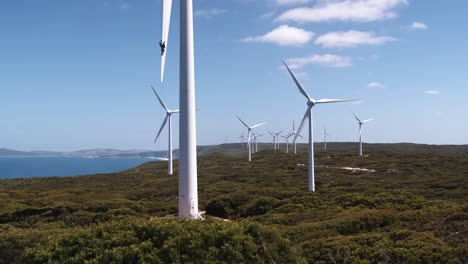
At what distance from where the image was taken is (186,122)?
16.7m

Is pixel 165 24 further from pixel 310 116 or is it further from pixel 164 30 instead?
pixel 310 116

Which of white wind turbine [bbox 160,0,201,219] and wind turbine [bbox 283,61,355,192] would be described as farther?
wind turbine [bbox 283,61,355,192]

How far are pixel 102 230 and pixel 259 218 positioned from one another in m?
14.6

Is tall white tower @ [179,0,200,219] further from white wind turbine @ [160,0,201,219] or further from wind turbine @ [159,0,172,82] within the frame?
wind turbine @ [159,0,172,82]

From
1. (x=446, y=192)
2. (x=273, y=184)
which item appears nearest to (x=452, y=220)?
(x=446, y=192)

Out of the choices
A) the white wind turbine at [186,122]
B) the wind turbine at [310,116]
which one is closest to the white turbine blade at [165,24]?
the white wind turbine at [186,122]

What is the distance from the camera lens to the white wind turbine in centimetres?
1675

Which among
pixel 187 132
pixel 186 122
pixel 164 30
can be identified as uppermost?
pixel 164 30

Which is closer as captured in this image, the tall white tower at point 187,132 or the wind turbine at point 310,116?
the tall white tower at point 187,132

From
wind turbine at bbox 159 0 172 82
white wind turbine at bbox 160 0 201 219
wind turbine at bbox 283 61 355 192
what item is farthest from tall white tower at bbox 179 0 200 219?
wind turbine at bbox 283 61 355 192

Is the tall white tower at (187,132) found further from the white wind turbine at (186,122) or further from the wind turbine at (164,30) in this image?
the wind turbine at (164,30)

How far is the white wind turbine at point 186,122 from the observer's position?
16750 millimetres

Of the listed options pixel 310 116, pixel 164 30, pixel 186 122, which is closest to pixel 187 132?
pixel 186 122

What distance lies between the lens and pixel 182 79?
17.0m
